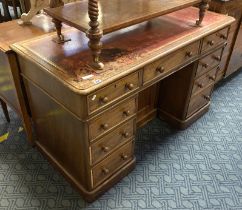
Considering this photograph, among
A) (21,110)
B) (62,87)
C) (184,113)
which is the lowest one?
(184,113)

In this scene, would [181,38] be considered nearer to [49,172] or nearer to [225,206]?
[225,206]

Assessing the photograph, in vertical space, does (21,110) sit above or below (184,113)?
above

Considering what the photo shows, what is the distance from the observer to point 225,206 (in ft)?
5.32

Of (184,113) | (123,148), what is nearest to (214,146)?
(184,113)

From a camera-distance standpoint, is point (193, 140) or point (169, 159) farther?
point (193, 140)

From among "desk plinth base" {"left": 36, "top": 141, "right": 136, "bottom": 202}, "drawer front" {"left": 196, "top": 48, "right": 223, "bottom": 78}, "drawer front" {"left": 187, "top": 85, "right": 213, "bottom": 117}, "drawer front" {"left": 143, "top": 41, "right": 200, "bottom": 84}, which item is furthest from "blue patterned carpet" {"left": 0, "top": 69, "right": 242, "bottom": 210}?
"drawer front" {"left": 143, "top": 41, "right": 200, "bottom": 84}

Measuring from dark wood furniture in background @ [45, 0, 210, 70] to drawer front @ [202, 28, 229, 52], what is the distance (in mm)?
183

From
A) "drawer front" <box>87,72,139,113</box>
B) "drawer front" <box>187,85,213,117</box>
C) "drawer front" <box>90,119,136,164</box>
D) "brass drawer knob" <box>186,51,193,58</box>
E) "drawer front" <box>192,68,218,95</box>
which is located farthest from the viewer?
"drawer front" <box>187,85,213,117</box>

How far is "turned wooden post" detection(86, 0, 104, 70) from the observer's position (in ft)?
3.52

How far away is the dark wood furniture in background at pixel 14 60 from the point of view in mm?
1521

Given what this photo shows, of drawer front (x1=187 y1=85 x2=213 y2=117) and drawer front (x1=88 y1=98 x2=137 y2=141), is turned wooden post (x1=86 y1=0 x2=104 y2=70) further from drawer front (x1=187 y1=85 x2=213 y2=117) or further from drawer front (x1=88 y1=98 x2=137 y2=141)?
drawer front (x1=187 y1=85 x2=213 y2=117)

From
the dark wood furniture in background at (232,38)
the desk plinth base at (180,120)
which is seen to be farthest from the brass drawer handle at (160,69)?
the dark wood furniture in background at (232,38)

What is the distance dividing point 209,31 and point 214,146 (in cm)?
88

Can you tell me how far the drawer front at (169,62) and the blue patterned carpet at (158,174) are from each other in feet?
2.29
